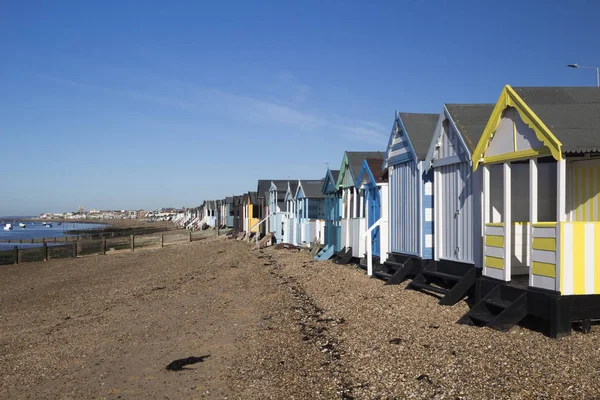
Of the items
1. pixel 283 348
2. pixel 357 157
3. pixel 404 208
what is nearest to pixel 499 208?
pixel 404 208

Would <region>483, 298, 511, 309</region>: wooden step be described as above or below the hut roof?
below

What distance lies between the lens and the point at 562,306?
8.08 m

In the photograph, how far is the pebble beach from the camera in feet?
23.1

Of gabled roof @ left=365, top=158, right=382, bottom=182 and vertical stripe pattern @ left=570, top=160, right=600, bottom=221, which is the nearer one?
vertical stripe pattern @ left=570, top=160, right=600, bottom=221

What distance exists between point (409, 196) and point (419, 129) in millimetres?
1730

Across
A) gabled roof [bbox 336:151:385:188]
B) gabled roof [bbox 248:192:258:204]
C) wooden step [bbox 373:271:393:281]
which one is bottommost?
wooden step [bbox 373:271:393:281]

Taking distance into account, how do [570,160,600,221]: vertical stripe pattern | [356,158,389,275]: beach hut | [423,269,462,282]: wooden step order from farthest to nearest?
[356,158,389,275]: beach hut
[423,269,462,282]: wooden step
[570,160,600,221]: vertical stripe pattern

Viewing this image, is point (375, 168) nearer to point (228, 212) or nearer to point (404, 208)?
point (404, 208)

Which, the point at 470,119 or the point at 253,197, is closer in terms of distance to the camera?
the point at 470,119

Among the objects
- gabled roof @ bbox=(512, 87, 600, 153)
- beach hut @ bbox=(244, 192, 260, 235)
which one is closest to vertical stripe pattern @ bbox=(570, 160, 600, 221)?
gabled roof @ bbox=(512, 87, 600, 153)

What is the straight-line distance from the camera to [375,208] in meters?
17.3

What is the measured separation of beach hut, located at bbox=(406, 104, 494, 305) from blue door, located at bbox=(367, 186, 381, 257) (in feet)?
12.4

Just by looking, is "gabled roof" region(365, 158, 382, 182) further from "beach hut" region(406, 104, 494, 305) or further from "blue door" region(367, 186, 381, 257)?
"beach hut" region(406, 104, 494, 305)

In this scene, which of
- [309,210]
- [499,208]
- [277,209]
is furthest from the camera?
[277,209]
